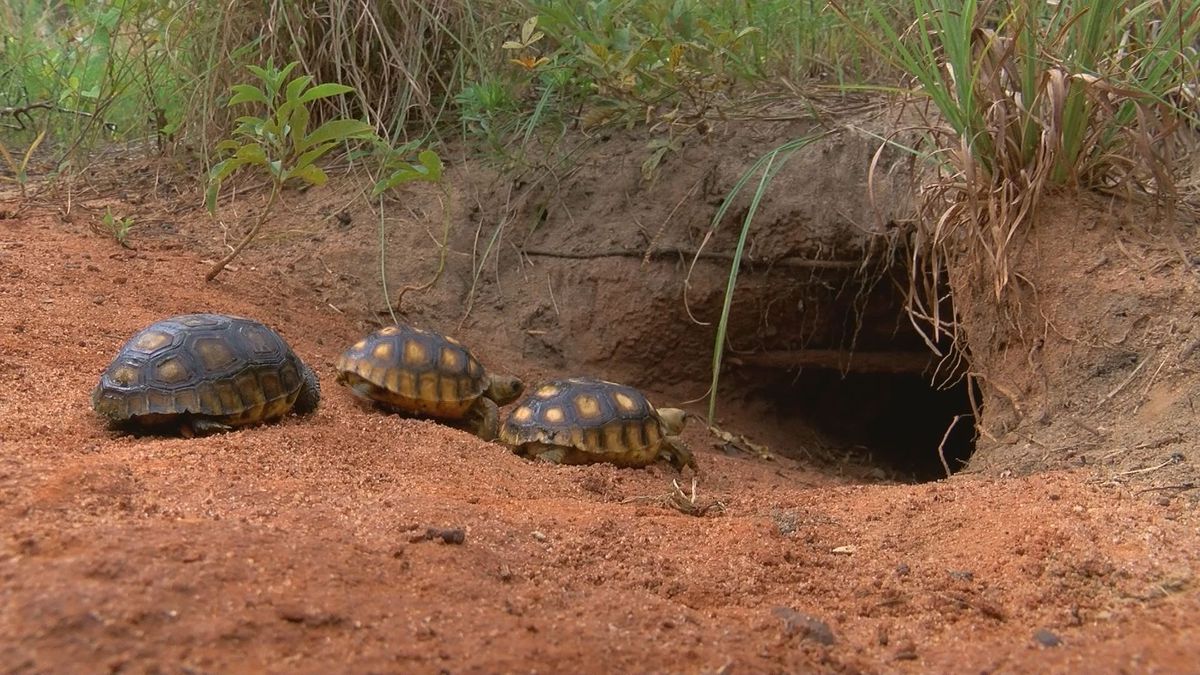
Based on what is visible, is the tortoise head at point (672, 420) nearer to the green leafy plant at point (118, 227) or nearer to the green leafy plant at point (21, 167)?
the green leafy plant at point (118, 227)

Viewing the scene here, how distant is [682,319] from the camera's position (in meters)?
5.70

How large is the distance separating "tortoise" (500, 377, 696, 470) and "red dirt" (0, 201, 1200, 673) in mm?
324

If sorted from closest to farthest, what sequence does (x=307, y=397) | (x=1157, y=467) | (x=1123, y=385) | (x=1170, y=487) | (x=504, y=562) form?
(x=504, y=562), (x=1170, y=487), (x=1157, y=467), (x=1123, y=385), (x=307, y=397)

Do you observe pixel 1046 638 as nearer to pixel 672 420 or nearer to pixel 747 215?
pixel 672 420

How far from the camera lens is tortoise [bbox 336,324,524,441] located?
3896mm

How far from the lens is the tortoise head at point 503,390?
432 cm

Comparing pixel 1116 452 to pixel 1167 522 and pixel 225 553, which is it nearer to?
pixel 1167 522

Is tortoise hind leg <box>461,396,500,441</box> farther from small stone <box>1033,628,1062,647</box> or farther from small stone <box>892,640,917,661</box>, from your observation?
small stone <box>1033,628,1062,647</box>

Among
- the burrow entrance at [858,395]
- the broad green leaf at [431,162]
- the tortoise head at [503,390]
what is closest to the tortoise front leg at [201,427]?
the tortoise head at [503,390]

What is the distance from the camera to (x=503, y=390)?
4352 millimetres

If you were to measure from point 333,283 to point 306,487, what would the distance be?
2.82 metres

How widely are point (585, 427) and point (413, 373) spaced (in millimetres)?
702

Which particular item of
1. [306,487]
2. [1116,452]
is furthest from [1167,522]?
[306,487]

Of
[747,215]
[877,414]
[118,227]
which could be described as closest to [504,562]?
[747,215]
